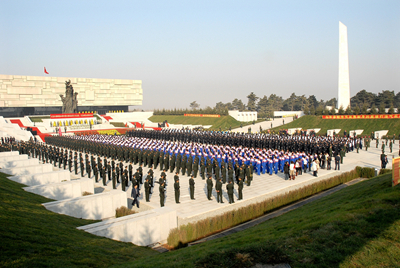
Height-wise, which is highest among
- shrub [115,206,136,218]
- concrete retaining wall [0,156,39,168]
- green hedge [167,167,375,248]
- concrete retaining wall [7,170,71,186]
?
concrete retaining wall [0,156,39,168]

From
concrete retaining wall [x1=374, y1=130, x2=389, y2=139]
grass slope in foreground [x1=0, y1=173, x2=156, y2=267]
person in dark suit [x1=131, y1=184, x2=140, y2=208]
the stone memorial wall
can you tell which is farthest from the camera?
→ the stone memorial wall

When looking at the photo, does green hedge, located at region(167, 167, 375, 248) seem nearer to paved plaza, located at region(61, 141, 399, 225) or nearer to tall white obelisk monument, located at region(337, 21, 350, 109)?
paved plaza, located at region(61, 141, 399, 225)

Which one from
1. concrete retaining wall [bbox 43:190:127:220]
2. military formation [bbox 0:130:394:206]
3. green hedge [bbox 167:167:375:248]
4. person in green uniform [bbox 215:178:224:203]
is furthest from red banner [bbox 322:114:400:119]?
concrete retaining wall [bbox 43:190:127:220]

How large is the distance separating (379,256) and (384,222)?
39.2 inches

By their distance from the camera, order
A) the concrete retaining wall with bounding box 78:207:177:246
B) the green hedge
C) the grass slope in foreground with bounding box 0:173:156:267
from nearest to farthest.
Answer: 1. the grass slope in foreground with bounding box 0:173:156:267
2. the concrete retaining wall with bounding box 78:207:177:246
3. the green hedge

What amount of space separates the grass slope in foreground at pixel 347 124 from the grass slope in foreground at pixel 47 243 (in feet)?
97.4

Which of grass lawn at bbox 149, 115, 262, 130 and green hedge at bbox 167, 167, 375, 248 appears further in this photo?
grass lawn at bbox 149, 115, 262, 130

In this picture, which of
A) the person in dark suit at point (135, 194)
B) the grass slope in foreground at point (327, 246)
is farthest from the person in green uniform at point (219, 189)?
the grass slope in foreground at point (327, 246)

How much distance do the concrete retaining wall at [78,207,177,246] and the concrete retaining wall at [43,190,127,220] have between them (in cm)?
159

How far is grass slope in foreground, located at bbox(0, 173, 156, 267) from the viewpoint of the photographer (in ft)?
14.1

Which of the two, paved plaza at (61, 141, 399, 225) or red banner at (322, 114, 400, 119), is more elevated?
red banner at (322, 114, 400, 119)

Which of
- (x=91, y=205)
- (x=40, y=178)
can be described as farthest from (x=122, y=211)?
(x=40, y=178)

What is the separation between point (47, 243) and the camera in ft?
16.3

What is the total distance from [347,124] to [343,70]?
20.3 feet
